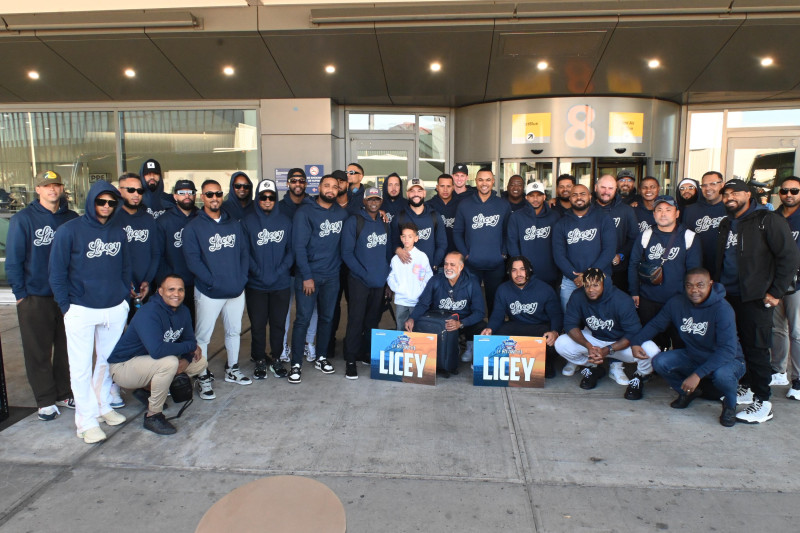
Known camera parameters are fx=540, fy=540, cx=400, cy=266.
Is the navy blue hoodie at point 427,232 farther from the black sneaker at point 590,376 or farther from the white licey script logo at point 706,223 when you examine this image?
the white licey script logo at point 706,223

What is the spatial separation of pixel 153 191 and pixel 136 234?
0.92 m

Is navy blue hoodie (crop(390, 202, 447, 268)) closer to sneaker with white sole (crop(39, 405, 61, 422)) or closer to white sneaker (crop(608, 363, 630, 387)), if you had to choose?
white sneaker (crop(608, 363, 630, 387))

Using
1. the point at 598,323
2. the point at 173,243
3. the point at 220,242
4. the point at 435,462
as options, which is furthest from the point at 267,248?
the point at 598,323

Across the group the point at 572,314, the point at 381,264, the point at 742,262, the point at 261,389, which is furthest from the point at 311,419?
the point at 742,262

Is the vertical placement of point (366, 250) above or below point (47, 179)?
below

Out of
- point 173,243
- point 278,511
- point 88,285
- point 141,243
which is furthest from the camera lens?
point 173,243

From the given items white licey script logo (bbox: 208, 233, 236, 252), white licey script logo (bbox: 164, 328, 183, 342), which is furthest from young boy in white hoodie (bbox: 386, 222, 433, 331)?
white licey script logo (bbox: 164, 328, 183, 342)

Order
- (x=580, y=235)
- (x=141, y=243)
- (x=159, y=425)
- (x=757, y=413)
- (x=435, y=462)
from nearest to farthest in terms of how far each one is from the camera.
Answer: (x=435, y=462) < (x=159, y=425) < (x=757, y=413) < (x=141, y=243) < (x=580, y=235)

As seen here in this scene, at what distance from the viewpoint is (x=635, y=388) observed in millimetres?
4543

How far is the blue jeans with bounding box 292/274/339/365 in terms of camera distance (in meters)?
5.09

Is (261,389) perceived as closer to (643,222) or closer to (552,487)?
(552,487)

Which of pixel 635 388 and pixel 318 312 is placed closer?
pixel 635 388

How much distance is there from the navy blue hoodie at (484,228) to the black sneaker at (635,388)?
1705mm

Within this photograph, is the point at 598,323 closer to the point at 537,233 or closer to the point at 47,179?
the point at 537,233
